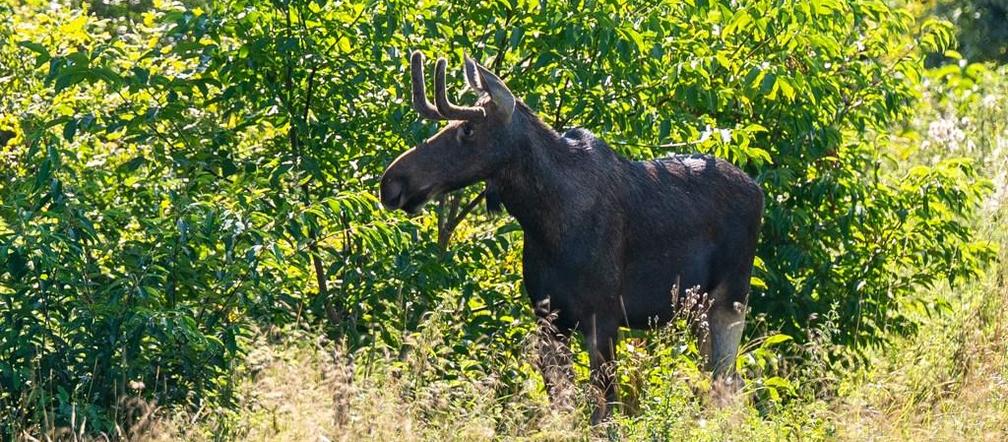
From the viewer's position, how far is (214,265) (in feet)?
26.1

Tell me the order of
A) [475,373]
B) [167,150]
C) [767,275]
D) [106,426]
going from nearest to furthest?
1. [106,426]
2. [475,373]
3. [167,150]
4. [767,275]

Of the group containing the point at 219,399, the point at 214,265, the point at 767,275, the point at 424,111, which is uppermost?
the point at 424,111

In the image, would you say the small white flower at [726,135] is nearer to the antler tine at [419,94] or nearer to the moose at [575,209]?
the moose at [575,209]

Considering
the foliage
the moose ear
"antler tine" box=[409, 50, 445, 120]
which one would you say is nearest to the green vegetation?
"antler tine" box=[409, 50, 445, 120]

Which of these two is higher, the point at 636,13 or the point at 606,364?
the point at 636,13

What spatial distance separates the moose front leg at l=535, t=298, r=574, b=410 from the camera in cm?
725

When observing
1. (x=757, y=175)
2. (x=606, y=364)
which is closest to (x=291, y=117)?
(x=606, y=364)

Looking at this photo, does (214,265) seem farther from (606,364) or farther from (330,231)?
(606,364)

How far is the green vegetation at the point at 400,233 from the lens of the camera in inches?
288

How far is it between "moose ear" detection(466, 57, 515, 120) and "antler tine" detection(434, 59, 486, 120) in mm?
108

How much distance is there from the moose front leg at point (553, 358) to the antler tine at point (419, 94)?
107cm

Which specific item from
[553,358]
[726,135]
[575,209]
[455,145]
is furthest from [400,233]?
[726,135]

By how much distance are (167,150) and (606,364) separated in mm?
2935

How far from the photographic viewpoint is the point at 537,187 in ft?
26.4
